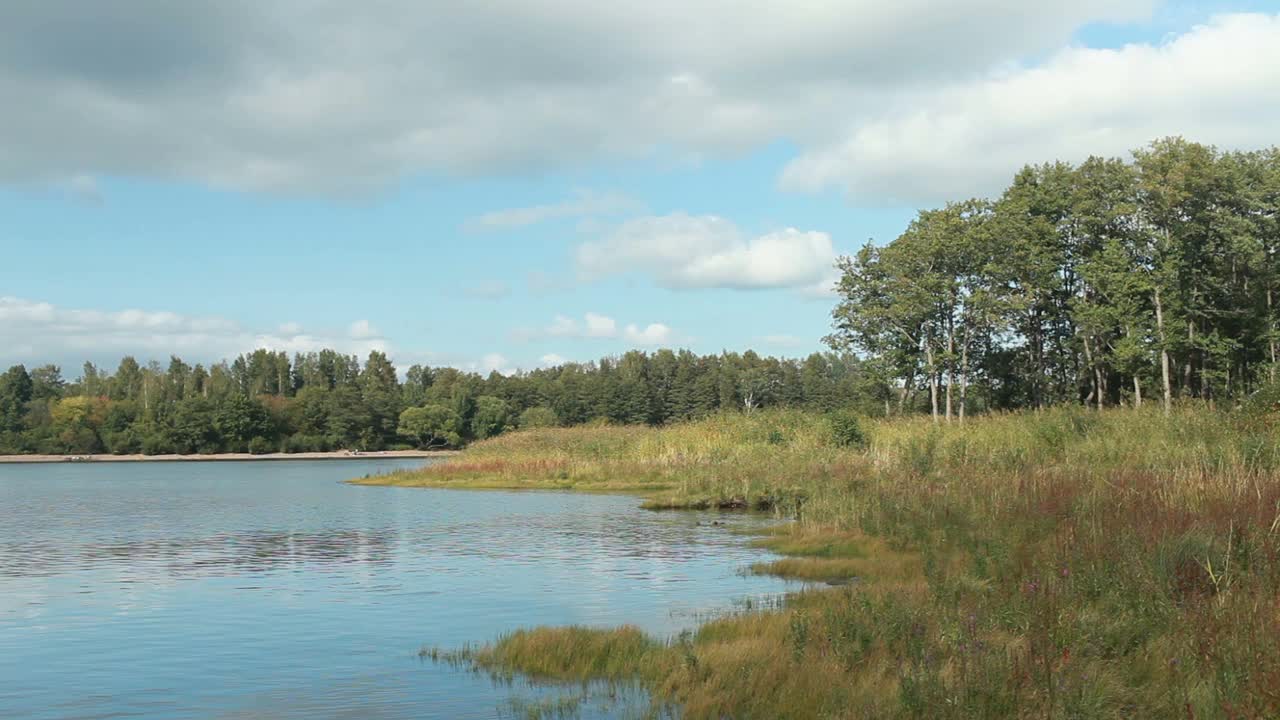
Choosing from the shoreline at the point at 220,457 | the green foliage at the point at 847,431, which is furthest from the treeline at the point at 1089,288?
the shoreline at the point at 220,457

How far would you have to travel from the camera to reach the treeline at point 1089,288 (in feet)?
231

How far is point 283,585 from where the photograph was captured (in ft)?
78.9

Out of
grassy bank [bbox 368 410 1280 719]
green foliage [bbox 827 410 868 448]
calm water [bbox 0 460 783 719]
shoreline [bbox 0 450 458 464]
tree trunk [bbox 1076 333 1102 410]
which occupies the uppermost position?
tree trunk [bbox 1076 333 1102 410]

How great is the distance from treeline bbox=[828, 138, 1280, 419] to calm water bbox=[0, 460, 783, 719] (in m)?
44.3

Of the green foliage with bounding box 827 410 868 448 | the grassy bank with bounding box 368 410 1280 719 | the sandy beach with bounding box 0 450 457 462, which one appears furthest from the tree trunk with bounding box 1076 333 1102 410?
the sandy beach with bounding box 0 450 457 462

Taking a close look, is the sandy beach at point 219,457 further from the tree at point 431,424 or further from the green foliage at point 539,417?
the green foliage at point 539,417

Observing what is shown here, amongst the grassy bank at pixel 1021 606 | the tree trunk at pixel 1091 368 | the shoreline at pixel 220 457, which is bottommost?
the shoreline at pixel 220 457

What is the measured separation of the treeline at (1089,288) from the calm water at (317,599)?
4433cm

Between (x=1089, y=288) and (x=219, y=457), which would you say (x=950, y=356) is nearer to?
(x=1089, y=288)

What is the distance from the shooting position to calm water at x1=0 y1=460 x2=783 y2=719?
1396 centimetres

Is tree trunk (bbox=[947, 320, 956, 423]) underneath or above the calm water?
above

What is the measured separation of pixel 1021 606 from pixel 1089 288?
7397 cm

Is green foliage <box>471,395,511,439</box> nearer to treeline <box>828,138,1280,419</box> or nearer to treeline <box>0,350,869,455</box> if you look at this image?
treeline <box>0,350,869,455</box>

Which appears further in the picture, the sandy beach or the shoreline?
the sandy beach
